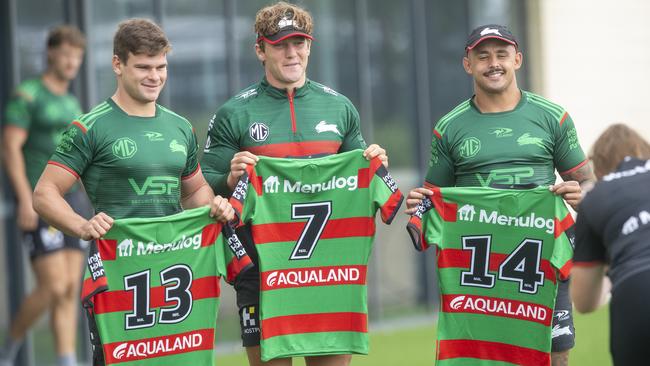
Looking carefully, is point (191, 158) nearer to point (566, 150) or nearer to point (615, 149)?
point (566, 150)

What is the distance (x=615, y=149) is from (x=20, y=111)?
516 centimetres

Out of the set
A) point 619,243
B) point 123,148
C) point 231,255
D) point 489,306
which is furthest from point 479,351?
point 123,148

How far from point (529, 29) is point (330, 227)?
825 centimetres

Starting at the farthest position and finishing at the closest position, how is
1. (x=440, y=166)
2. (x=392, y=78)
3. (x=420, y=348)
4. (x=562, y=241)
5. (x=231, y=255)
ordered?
(x=392, y=78), (x=420, y=348), (x=440, y=166), (x=562, y=241), (x=231, y=255)

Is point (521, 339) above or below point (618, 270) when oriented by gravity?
below

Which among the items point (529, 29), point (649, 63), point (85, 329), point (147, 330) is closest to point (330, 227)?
point (147, 330)

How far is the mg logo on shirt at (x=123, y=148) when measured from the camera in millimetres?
5590

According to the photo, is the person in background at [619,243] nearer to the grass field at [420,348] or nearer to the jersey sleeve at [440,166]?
the jersey sleeve at [440,166]

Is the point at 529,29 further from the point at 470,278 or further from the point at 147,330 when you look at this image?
the point at 147,330

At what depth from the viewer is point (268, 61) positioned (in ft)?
19.9

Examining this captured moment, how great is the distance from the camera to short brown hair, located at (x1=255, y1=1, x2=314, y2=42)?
234 inches

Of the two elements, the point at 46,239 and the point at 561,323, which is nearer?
the point at 561,323

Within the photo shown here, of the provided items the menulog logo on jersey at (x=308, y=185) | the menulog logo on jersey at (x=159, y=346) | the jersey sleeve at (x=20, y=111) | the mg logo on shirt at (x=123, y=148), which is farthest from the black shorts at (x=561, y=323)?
the jersey sleeve at (x=20, y=111)

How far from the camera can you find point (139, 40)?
5617 millimetres
